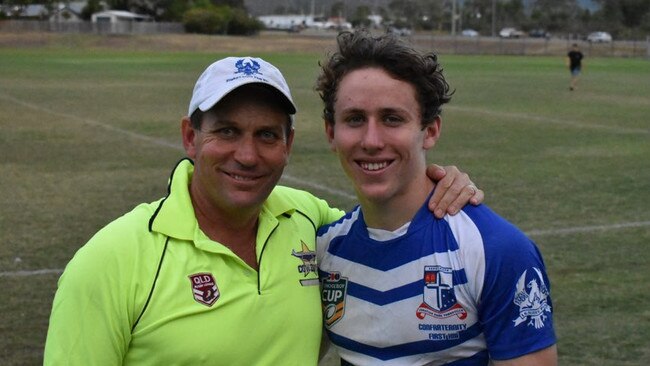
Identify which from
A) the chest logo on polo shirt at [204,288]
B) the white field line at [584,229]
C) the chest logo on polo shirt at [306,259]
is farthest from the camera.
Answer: the white field line at [584,229]

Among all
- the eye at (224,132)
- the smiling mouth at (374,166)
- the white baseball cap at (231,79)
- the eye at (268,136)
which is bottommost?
the smiling mouth at (374,166)

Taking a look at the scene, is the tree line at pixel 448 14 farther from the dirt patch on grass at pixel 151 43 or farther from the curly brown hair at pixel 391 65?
the curly brown hair at pixel 391 65

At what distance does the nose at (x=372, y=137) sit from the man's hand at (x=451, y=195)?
29 centimetres

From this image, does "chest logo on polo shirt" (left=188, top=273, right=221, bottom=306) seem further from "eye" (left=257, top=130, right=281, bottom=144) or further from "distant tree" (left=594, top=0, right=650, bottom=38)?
"distant tree" (left=594, top=0, right=650, bottom=38)

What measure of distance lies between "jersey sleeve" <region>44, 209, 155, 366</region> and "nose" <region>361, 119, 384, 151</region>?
0.78 meters

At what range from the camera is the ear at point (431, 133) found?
3.50m

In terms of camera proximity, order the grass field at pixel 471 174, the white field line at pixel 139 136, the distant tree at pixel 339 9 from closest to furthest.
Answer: the grass field at pixel 471 174 < the white field line at pixel 139 136 < the distant tree at pixel 339 9

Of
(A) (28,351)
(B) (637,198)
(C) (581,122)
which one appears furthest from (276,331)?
(C) (581,122)

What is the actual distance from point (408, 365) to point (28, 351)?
4191mm

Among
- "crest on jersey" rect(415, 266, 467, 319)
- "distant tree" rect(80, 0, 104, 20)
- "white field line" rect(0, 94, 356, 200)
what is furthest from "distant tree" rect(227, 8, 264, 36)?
"crest on jersey" rect(415, 266, 467, 319)

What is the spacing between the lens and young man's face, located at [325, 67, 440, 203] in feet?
11.0

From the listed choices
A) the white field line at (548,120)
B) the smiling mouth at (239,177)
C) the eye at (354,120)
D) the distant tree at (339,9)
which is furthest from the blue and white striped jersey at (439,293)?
the distant tree at (339,9)

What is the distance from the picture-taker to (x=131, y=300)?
10.1ft

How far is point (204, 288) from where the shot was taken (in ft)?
10.5
